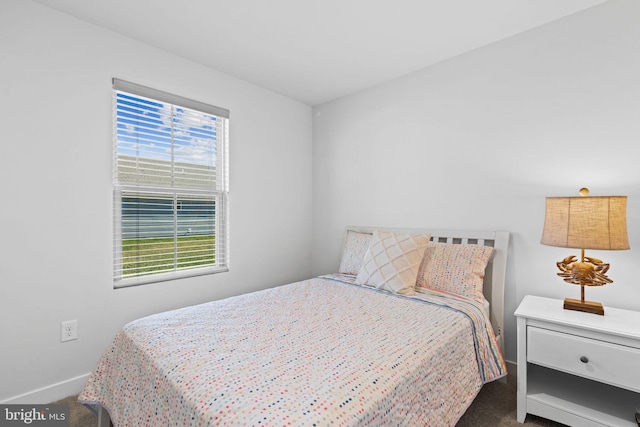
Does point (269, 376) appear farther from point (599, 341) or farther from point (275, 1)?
point (275, 1)

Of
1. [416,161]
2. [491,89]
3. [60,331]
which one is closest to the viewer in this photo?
[60,331]

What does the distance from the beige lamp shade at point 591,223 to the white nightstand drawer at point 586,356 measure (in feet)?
1.58

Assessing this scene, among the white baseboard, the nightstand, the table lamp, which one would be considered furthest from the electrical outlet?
the table lamp

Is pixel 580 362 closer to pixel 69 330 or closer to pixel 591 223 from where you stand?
pixel 591 223

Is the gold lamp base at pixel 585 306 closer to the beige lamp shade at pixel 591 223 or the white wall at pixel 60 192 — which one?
the beige lamp shade at pixel 591 223

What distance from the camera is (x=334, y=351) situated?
1.30 m

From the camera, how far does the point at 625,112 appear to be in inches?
70.8

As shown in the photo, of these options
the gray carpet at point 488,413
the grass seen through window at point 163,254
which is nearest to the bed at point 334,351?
the gray carpet at point 488,413

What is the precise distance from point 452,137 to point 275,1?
165 centimetres

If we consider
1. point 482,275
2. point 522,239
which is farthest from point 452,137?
point 482,275

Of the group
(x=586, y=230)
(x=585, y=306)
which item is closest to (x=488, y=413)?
(x=585, y=306)

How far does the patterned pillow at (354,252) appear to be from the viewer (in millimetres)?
2707

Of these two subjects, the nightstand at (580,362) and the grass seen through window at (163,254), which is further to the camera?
the grass seen through window at (163,254)

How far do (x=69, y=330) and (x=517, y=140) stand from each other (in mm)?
3321
